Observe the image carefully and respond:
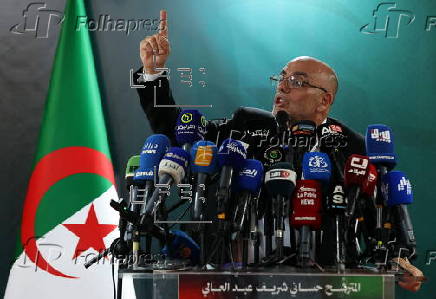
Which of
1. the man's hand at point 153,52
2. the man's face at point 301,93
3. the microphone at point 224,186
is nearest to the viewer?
the microphone at point 224,186

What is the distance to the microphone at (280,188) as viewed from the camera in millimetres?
1511

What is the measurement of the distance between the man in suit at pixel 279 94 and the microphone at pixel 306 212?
35 cm

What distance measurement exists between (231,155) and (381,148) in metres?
0.53

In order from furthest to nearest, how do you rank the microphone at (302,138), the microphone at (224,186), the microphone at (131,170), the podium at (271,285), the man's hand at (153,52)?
the man's hand at (153,52) < the microphone at (131,170) < the microphone at (302,138) < the microphone at (224,186) < the podium at (271,285)

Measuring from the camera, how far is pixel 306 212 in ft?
5.07

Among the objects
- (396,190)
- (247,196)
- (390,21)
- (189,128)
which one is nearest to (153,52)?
(189,128)

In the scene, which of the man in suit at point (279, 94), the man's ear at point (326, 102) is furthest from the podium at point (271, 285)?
the man's ear at point (326, 102)

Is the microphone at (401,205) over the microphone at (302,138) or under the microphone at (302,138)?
under

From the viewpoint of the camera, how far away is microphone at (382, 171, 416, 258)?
164 cm

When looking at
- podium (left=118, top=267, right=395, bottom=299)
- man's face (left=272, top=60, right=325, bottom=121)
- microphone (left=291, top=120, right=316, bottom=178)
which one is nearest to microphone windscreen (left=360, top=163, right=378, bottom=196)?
microphone (left=291, top=120, right=316, bottom=178)

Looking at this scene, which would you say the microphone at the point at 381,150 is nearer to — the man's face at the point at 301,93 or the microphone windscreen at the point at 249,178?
the microphone windscreen at the point at 249,178

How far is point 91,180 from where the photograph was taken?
241 cm

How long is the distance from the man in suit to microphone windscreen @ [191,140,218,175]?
37 cm

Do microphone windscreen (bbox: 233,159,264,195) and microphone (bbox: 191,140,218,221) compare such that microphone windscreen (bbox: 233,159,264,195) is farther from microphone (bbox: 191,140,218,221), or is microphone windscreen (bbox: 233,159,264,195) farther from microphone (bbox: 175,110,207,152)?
microphone (bbox: 175,110,207,152)
